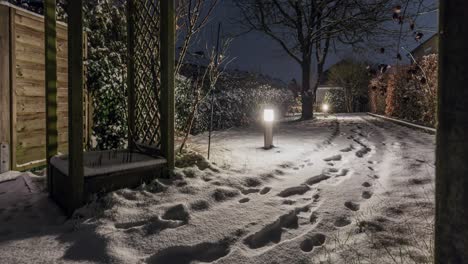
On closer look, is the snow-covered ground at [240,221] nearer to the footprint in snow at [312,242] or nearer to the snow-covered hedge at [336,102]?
the footprint in snow at [312,242]

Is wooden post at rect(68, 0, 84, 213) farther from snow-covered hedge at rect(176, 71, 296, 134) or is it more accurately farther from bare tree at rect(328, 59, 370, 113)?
bare tree at rect(328, 59, 370, 113)

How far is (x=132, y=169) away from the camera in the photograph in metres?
3.08

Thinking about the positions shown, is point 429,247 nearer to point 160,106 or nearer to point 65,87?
point 160,106

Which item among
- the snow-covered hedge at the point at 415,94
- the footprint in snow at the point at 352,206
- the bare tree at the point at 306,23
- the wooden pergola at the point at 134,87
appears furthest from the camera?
the bare tree at the point at 306,23

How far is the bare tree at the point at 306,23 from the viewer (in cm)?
1173

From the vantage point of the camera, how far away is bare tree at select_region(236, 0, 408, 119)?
11734 mm

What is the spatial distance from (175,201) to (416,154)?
3.99 metres

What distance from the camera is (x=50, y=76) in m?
3.26

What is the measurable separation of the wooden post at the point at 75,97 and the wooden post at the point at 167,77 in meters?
0.90

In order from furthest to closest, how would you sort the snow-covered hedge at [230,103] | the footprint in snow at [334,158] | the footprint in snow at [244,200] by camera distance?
the snow-covered hedge at [230,103]
the footprint in snow at [334,158]
the footprint in snow at [244,200]

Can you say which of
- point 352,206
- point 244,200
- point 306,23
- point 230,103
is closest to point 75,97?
point 244,200

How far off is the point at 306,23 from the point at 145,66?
10.0 metres

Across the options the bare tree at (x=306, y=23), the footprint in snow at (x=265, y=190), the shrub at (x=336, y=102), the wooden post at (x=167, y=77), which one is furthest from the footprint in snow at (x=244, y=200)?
the shrub at (x=336, y=102)

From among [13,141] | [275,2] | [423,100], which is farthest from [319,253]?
[275,2]
